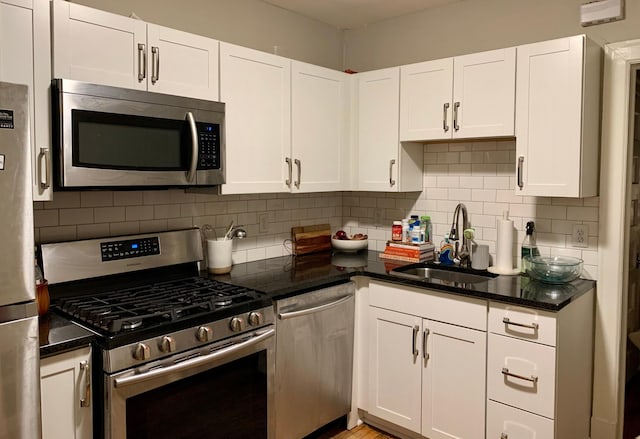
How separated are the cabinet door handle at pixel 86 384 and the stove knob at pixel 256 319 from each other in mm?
684

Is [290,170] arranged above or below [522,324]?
above

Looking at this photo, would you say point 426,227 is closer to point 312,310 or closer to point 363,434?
point 312,310

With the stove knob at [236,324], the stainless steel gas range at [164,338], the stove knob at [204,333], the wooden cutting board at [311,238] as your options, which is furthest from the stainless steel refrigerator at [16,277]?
the wooden cutting board at [311,238]

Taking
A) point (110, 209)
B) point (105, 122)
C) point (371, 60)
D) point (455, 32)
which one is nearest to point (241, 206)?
point (110, 209)

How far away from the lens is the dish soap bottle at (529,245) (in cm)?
286

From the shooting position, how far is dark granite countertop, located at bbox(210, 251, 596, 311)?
237 cm

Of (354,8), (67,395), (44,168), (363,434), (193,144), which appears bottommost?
(363,434)

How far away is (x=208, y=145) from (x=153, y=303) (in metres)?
0.78

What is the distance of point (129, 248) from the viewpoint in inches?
98.5

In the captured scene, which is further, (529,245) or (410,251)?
(410,251)

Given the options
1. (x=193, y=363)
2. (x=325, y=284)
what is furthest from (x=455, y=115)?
(x=193, y=363)

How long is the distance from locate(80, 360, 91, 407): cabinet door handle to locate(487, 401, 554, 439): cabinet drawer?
1742 millimetres

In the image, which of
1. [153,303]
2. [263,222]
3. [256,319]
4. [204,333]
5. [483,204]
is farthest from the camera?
[263,222]

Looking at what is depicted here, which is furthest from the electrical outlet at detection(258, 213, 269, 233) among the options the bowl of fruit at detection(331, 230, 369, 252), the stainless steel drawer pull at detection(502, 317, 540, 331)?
the stainless steel drawer pull at detection(502, 317, 540, 331)
